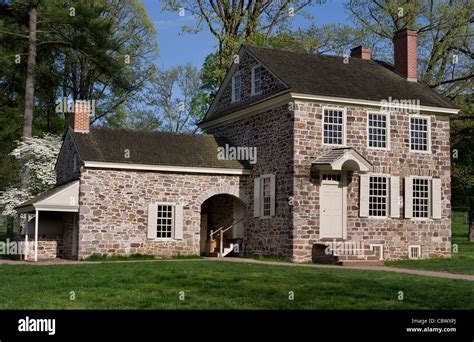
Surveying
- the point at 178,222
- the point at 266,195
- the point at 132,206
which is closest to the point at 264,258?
the point at 266,195

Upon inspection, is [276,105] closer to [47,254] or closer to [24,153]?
[47,254]

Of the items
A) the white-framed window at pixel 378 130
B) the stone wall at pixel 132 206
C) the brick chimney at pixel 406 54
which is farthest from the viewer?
the brick chimney at pixel 406 54

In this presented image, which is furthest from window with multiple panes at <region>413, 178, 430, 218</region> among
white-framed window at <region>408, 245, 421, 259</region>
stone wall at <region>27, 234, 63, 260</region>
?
stone wall at <region>27, 234, 63, 260</region>

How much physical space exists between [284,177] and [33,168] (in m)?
13.2

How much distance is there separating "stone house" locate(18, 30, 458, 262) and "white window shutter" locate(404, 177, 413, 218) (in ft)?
0.12

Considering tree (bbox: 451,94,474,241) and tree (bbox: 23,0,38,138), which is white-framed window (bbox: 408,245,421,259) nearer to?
tree (bbox: 451,94,474,241)

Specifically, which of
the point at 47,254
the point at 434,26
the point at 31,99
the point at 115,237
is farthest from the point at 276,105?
the point at 434,26

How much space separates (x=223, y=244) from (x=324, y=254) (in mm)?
4737

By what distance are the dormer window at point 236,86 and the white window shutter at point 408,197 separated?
7.59 metres

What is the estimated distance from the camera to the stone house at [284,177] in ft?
76.5

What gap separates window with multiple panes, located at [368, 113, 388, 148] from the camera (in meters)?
24.5

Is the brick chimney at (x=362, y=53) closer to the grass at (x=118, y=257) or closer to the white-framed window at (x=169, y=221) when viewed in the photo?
the white-framed window at (x=169, y=221)

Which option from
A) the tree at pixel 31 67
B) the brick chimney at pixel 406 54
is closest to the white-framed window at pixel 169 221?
the tree at pixel 31 67
